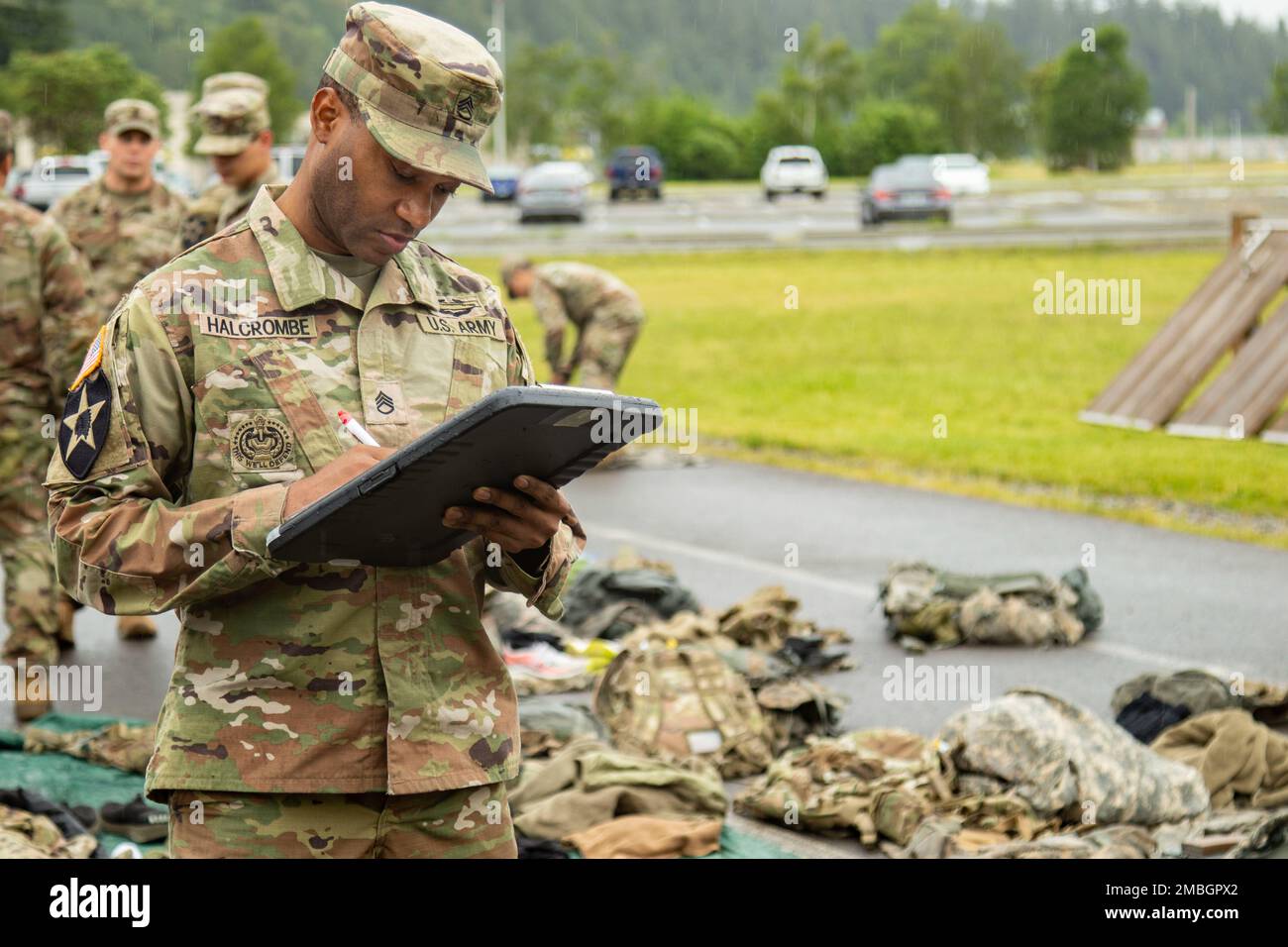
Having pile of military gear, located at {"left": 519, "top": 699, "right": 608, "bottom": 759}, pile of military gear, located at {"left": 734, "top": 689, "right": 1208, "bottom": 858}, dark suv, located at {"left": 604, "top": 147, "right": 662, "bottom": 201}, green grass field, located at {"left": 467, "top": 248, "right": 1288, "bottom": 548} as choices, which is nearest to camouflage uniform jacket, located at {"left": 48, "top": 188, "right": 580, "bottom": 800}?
pile of military gear, located at {"left": 734, "top": 689, "right": 1208, "bottom": 858}

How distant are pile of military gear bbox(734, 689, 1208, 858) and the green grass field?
18.8 ft

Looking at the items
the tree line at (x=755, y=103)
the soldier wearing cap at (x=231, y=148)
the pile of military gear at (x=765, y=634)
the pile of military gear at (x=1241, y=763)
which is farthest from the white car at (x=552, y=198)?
the pile of military gear at (x=1241, y=763)

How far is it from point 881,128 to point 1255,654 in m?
69.8

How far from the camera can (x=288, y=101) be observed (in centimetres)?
7525

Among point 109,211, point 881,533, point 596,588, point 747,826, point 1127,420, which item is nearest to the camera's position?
point 747,826

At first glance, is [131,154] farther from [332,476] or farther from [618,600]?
[332,476]

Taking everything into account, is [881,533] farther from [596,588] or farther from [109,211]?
[109,211]

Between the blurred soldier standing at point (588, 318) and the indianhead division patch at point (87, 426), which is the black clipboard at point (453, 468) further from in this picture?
the blurred soldier standing at point (588, 318)

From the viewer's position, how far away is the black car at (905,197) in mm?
42719

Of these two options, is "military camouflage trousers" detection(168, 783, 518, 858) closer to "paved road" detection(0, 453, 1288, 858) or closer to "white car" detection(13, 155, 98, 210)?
"paved road" detection(0, 453, 1288, 858)

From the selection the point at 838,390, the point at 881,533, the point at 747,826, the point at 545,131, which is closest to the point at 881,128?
the point at 545,131

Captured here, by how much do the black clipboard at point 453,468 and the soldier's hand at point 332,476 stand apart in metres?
0.06

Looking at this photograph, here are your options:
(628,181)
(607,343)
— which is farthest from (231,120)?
(628,181)
